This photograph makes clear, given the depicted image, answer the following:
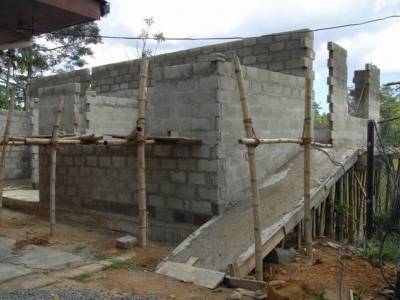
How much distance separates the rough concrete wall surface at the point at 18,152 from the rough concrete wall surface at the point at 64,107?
424cm

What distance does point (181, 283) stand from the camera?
4859mm

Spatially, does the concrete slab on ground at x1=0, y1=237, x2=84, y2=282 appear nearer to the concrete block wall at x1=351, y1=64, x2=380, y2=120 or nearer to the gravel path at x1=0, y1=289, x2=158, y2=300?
the gravel path at x1=0, y1=289, x2=158, y2=300

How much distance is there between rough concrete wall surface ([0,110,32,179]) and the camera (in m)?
14.1

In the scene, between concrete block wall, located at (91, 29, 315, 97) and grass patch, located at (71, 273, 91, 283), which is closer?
grass patch, located at (71, 273, 91, 283)

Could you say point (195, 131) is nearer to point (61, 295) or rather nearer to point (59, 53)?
point (61, 295)

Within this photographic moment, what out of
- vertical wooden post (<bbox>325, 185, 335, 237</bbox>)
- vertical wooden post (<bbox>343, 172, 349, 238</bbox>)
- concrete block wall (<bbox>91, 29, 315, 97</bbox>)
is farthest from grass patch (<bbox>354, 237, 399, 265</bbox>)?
concrete block wall (<bbox>91, 29, 315, 97</bbox>)

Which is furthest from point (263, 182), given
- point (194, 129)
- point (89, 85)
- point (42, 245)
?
point (89, 85)

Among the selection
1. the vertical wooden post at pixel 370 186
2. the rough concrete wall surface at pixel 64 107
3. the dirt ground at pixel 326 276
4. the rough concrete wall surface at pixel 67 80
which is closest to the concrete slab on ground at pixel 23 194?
the rough concrete wall surface at pixel 64 107

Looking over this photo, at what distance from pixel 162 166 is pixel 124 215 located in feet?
4.02

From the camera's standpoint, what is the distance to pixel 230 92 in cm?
654

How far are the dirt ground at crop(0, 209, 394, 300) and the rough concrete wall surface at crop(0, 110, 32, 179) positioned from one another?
805 cm

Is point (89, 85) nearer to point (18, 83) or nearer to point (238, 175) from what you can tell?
point (238, 175)

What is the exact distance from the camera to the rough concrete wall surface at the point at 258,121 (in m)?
6.42

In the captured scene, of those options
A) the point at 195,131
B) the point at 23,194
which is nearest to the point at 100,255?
the point at 195,131
